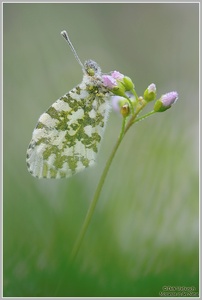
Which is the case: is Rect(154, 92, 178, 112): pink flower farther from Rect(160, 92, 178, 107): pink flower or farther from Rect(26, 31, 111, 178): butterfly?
Rect(26, 31, 111, 178): butterfly

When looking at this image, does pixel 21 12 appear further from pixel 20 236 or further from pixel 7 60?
pixel 20 236

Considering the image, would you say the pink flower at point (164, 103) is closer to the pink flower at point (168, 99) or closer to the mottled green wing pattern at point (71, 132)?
the pink flower at point (168, 99)

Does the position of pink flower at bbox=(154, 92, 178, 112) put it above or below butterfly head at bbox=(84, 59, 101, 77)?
below

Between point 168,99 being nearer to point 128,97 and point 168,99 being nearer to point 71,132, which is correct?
point 128,97

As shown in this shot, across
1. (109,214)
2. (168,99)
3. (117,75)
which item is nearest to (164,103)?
(168,99)

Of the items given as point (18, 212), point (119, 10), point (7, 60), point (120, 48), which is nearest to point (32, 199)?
point (18, 212)

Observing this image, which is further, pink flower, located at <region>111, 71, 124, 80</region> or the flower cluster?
pink flower, located at <region>111, 71, 124, 80</region>

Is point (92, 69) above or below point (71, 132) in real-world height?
above

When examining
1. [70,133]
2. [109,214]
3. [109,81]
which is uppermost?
[109,81]

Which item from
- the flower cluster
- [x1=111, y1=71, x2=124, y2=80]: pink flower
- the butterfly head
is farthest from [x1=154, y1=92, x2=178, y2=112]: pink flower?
the butterfly head
